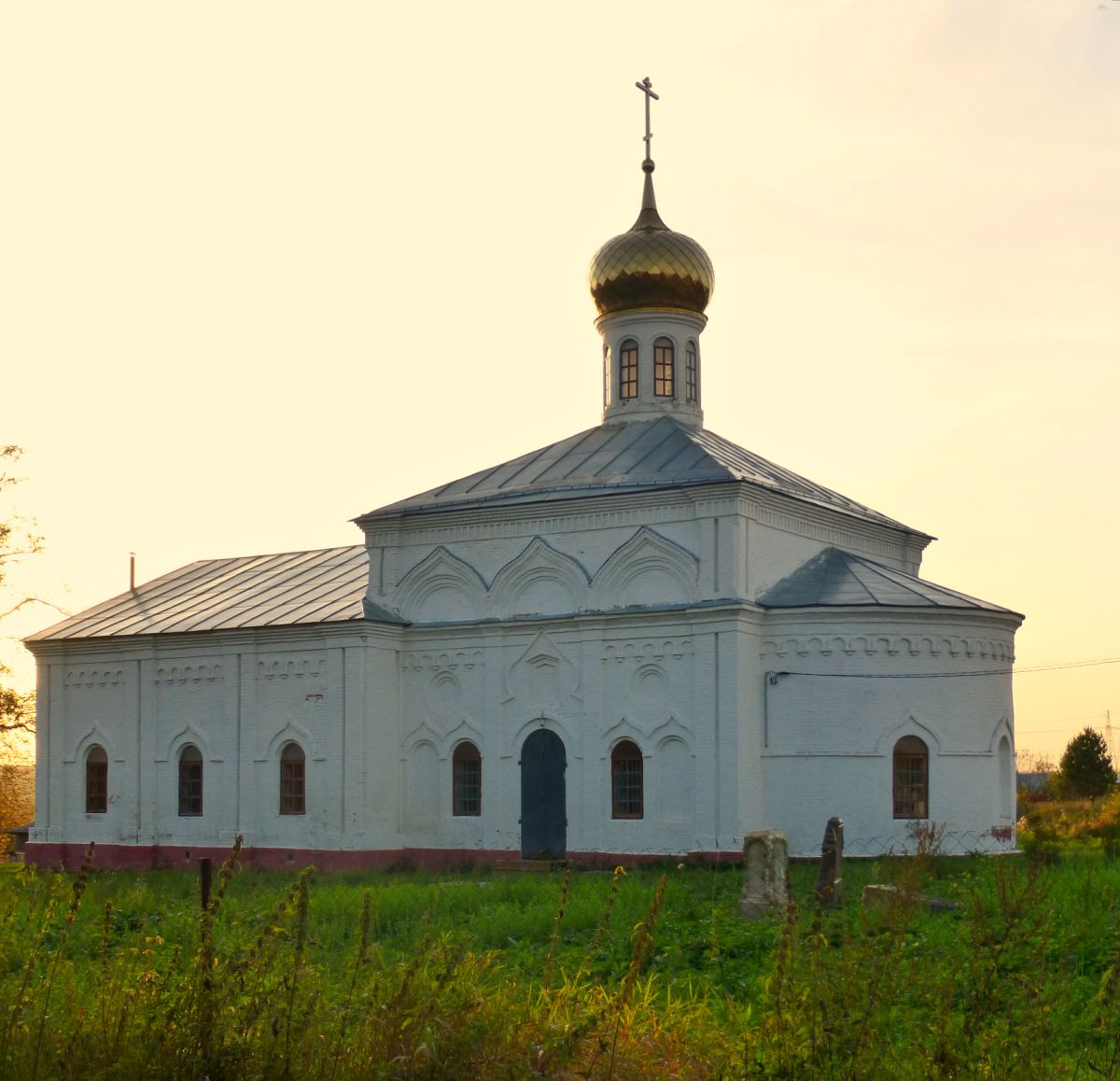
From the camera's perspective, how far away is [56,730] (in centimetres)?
2384

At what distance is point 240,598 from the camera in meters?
23.8

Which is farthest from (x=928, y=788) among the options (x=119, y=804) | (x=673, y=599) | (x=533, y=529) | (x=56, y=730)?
(x=56, y=730)

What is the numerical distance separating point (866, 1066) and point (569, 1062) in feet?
3.61

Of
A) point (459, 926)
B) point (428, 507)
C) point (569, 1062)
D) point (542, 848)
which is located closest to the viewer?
point (569, 1062)

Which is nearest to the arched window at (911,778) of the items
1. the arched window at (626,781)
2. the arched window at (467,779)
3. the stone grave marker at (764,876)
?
the arched window at (626,781)

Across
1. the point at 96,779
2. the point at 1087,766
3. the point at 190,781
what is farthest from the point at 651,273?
the point at 1087,766

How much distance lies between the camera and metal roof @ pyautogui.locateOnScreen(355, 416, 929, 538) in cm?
1931

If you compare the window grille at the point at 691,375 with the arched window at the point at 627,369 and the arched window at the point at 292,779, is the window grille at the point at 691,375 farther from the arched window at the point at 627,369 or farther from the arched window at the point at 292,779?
the arched window at the point at 292,779

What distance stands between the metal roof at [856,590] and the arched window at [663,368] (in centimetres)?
376

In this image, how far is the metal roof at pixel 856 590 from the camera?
18.4m

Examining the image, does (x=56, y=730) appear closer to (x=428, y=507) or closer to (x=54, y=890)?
(x=428, y=507)

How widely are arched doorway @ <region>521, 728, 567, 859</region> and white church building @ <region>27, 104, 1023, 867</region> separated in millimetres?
29

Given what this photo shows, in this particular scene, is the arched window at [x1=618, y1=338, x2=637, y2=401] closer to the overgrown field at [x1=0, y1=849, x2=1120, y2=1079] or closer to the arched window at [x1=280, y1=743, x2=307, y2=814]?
the arched window at [x1=280, y1=743, x2=307, y2=814]

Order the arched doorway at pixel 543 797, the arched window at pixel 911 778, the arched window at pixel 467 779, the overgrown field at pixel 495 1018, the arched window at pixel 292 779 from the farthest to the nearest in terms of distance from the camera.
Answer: the arched window at pixel 292 779
the arched window at pixel 467 779
the arched doorway at pixel 543 797
the arched window at pixel 911 778
the overgrown field at pixel 495 1018
